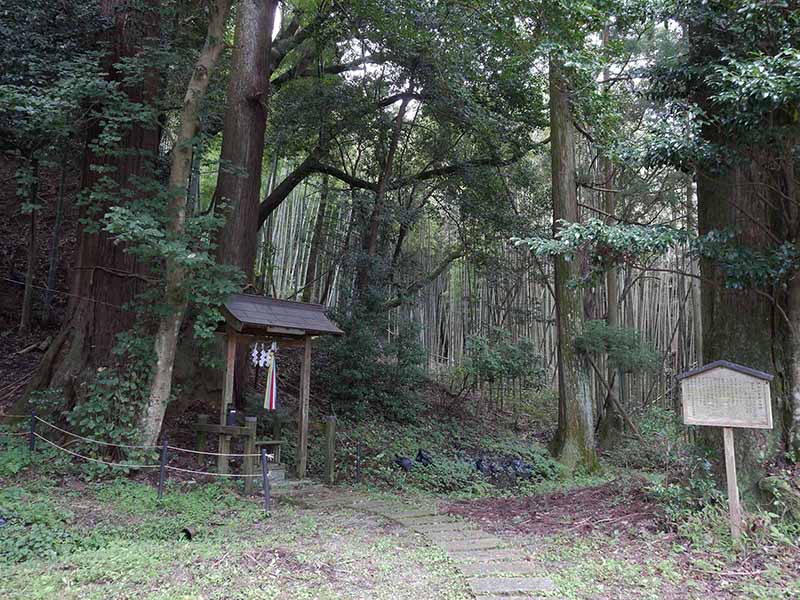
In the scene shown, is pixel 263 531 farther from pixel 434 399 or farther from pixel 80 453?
pixel 434 399

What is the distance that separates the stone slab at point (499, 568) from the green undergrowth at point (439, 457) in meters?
2.67

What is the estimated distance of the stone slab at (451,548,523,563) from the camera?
3.92 metres

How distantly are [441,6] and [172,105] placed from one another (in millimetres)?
3828

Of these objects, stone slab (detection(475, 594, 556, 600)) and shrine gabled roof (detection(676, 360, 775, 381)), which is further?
shrine gabled roof (detection(676, 360, 775, 381))

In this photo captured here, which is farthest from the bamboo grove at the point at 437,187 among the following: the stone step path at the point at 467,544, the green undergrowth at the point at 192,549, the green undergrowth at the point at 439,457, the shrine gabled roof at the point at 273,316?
the stone step path at the point at 467,544

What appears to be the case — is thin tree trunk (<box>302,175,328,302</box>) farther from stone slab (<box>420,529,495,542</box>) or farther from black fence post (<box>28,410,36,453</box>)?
stone slab (<box>420,529,495,542</box>)

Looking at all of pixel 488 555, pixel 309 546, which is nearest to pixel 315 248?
pixel 309 546

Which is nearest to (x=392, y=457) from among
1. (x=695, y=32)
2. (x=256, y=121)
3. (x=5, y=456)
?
(x=5, y=456)

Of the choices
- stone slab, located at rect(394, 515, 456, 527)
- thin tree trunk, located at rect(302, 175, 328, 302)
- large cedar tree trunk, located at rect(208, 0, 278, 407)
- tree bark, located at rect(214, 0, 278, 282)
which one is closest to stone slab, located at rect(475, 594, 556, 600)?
stone slab, located at rect(394, 515, 456, 527)

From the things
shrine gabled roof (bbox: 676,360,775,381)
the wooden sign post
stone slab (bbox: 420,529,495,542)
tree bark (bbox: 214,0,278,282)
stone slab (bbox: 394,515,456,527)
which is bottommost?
stone slab (bbox: 394,515,456,527)

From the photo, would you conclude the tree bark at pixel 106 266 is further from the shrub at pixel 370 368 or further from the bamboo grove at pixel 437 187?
the shrub at pixel 370 368

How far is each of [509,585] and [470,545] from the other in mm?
825

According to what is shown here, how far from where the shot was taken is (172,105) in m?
6.81

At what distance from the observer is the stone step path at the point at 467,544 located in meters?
3.41
